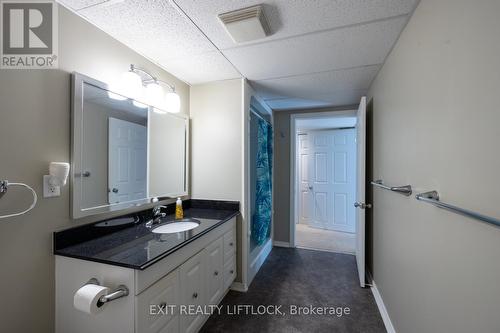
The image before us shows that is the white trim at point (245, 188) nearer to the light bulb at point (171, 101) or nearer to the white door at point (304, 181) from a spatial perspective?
the light bulb at point (171, 101)

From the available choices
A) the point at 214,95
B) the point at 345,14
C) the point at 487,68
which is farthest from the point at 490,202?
the point at 214,95

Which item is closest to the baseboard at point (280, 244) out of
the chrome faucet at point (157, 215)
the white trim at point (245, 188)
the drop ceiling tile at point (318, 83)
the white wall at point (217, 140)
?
the white trim at point (245, 188)

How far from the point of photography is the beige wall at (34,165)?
0.99 m

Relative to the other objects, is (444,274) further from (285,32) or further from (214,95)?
(214,95)

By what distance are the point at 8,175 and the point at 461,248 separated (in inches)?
76.3

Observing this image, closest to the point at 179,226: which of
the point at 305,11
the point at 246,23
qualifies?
the point at 246,23

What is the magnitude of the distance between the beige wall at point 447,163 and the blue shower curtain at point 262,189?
4.58 feet

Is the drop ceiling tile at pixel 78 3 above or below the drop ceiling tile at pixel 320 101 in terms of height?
below

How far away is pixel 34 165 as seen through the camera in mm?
1077

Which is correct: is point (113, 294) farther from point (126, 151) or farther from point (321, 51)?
point (321, 51)

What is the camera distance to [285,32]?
1415 millimetres

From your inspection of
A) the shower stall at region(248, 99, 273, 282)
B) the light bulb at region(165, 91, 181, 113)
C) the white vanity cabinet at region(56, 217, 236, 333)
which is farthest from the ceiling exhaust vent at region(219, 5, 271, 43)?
the white vanity cabinet at region(56, 217, 236, 333)

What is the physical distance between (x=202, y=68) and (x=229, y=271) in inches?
74.8

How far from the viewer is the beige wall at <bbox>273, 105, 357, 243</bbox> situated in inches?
135
